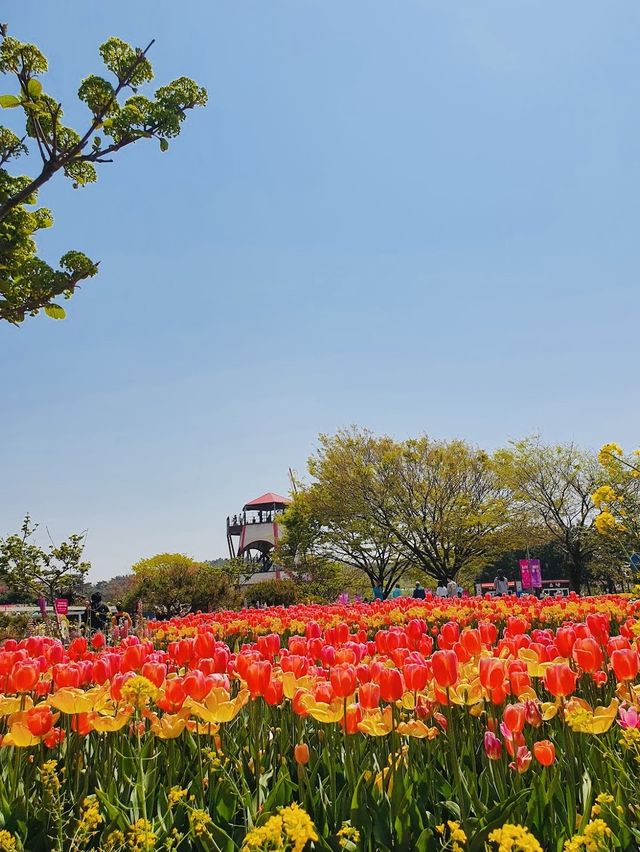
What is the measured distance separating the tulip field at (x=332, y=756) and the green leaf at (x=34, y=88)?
7638mm

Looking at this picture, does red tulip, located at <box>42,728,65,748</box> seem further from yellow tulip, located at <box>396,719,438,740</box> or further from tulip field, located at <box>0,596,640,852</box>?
yellow tulip, located at <box>396,719,438,740</box>

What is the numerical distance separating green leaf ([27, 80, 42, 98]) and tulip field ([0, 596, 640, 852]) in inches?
301

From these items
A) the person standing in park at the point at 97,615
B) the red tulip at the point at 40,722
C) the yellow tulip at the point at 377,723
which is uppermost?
the red tulip at the point at 40,722

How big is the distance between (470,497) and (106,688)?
30749 mm

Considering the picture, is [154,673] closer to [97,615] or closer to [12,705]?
[12,705]

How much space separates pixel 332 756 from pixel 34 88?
8774mm

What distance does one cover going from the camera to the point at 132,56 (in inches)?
369

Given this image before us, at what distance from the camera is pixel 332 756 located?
7.59 ft

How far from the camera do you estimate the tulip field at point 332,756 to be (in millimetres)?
1895

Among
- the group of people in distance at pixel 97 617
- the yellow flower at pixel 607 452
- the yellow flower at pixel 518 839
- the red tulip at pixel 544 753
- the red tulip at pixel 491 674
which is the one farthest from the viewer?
the group of people in distance at pixel 97 617

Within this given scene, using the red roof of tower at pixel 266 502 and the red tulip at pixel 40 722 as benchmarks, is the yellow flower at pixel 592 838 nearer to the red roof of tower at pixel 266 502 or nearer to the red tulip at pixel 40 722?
the red tulip at pixel 40 722

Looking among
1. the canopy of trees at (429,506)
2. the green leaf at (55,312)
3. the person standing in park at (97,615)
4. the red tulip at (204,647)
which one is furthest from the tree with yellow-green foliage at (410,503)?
the red tulip at (204,647)

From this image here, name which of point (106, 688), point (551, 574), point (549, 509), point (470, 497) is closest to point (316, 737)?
point (106, 688)

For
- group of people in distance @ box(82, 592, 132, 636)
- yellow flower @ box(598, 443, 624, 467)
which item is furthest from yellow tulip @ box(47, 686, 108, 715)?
group of people in distance @ box(82, 592, 132, 636)
